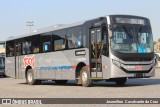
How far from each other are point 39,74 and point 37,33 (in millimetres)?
2357

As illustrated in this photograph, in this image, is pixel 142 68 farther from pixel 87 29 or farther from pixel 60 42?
pixel 60 42

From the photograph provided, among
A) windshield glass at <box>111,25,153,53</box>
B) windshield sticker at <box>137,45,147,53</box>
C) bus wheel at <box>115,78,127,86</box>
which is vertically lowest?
bus wheel at <box>115,78,127,86</box>

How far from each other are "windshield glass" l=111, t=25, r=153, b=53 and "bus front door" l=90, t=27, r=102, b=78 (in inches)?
31.5

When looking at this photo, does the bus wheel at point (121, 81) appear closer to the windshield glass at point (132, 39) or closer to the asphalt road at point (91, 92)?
the asphalt road at point (91, 92)

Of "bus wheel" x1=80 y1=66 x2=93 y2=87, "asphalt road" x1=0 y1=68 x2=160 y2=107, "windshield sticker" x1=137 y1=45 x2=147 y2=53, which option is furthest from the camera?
"bus wheel" x1=80 y1=66 x2=93 y2=87

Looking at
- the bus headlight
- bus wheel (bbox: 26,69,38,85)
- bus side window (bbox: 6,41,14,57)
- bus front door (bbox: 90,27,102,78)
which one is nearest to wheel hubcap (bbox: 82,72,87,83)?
bus front door (bbox: 90,27,102,78)

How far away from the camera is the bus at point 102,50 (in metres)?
19.3

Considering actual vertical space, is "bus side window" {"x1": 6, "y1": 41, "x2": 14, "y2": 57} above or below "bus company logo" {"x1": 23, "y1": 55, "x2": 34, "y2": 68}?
above

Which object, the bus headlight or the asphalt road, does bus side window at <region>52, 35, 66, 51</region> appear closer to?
the asphalt road

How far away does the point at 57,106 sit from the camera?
1228 centimetres

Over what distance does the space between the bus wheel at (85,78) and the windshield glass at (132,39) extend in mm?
2076

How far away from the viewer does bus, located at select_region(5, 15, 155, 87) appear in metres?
19.3

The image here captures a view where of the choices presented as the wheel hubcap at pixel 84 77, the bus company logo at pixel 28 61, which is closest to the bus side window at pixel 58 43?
the wheel hubcap at pixel 84 77

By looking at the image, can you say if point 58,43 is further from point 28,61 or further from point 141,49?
point 141,49
